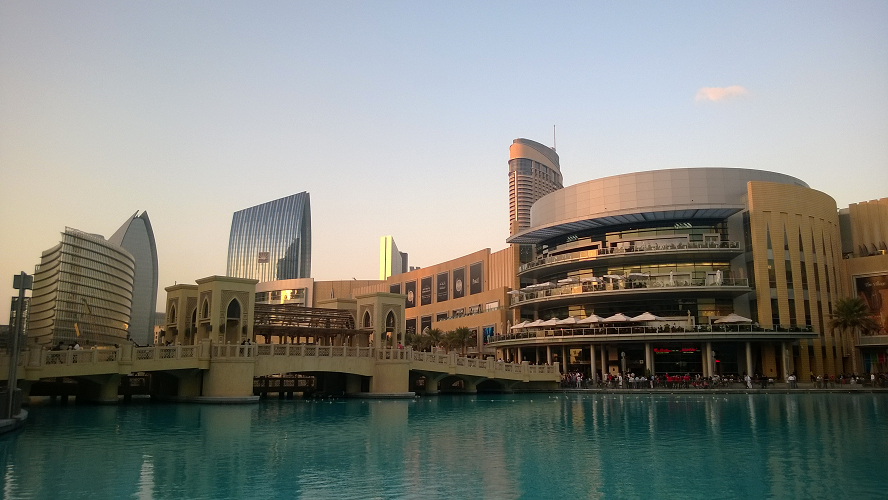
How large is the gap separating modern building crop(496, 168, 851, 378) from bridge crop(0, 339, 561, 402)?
14.8 metres

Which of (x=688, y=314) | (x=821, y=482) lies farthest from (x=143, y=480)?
(x=688, y=314)

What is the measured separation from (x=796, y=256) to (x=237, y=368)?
172 ft

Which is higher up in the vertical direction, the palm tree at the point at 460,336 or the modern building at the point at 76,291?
the modern building at the point at 76,291

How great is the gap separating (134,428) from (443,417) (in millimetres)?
14358

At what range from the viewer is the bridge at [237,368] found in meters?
38.4

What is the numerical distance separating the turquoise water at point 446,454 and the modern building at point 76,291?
102m

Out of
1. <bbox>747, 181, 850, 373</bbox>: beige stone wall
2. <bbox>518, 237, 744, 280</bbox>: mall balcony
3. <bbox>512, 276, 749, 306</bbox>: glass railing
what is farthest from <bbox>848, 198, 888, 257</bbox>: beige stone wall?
<bbox>512, 276, 749, 306</bbox>: glass railing

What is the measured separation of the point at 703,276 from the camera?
6981cm

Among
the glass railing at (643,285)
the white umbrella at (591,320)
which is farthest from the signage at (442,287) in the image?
the white umbrella at (591,320)

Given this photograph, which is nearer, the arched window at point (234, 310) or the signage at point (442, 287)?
the arched window at point (234, 310)

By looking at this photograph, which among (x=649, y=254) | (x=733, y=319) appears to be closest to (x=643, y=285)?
(x=649, y=254)

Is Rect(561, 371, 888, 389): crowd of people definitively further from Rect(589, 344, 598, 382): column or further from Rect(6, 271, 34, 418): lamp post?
Rect(6, 271, 34, 418): lamp post

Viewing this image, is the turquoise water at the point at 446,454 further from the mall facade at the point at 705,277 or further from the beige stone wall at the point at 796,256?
the beige stone wall at the point at 796,256

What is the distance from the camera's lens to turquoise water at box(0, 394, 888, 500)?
16.2 m
